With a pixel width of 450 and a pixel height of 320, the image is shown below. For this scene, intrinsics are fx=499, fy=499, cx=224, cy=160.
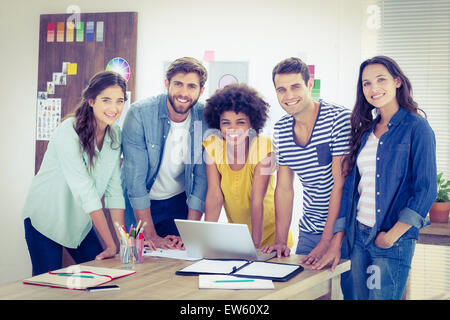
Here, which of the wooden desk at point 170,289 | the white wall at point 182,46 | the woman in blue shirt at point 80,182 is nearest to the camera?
the wooden desk at point 170,289

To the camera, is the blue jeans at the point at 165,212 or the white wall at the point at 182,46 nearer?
the blue jeans at the point at 165,212

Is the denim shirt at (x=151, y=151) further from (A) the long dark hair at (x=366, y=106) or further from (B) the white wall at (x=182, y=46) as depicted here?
(B) the white wall at (x=182, y=46)

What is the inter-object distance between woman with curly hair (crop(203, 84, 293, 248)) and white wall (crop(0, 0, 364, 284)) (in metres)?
0.84

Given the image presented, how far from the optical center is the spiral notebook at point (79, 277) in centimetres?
128

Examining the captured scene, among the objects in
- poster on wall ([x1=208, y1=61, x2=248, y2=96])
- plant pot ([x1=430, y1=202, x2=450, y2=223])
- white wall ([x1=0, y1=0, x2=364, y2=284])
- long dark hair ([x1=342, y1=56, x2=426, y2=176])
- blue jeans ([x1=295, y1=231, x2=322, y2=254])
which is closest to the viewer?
long dark hair ([x1=342, y1=56, x2=426, y2=176])

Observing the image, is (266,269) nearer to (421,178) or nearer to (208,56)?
(421,178)

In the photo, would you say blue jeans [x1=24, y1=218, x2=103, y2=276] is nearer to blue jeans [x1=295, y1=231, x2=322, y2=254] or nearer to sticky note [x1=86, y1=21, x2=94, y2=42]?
blue jeans [x1=295, y1=231, x2=322, y2=254]

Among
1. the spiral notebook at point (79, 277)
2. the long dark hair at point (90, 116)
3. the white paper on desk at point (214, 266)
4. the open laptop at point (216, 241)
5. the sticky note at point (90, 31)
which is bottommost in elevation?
the spiral notebook at point (79, 277)

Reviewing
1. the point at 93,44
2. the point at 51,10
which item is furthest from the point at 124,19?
the point at 51,10

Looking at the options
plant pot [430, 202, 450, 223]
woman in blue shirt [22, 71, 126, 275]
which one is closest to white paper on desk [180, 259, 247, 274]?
woman in blue shirt [22, 71, 126, 275]

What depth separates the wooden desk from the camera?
3.97 feet

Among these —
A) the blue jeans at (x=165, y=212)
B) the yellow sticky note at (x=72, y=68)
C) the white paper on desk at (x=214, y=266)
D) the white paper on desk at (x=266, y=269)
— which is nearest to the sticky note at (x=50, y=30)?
the yellow sticky note at (x=72, y=68)

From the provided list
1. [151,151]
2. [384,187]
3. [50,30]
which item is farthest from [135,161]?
[50,30]
